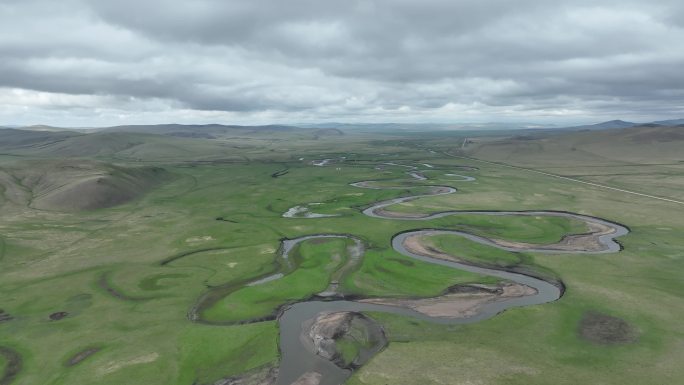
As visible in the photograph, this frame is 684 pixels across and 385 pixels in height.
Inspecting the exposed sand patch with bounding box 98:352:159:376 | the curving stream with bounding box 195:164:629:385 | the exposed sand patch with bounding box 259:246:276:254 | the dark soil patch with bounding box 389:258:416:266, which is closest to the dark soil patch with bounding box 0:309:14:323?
the exposed sand patch with bounding box 98:352:159:376

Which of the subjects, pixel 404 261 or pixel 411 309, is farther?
pixel 404 261

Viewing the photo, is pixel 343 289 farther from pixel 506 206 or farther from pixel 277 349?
pixel 506 206

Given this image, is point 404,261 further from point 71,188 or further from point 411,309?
point 71,188

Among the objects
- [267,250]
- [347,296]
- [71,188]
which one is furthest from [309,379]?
[71,188]

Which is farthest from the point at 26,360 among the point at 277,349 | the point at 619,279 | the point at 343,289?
the point at 619,279

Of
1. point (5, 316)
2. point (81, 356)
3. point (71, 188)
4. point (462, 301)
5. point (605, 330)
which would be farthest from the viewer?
point (71, 188)

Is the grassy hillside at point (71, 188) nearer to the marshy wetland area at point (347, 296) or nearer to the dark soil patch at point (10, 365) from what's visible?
the marshy wetland area at point (347, 296)
